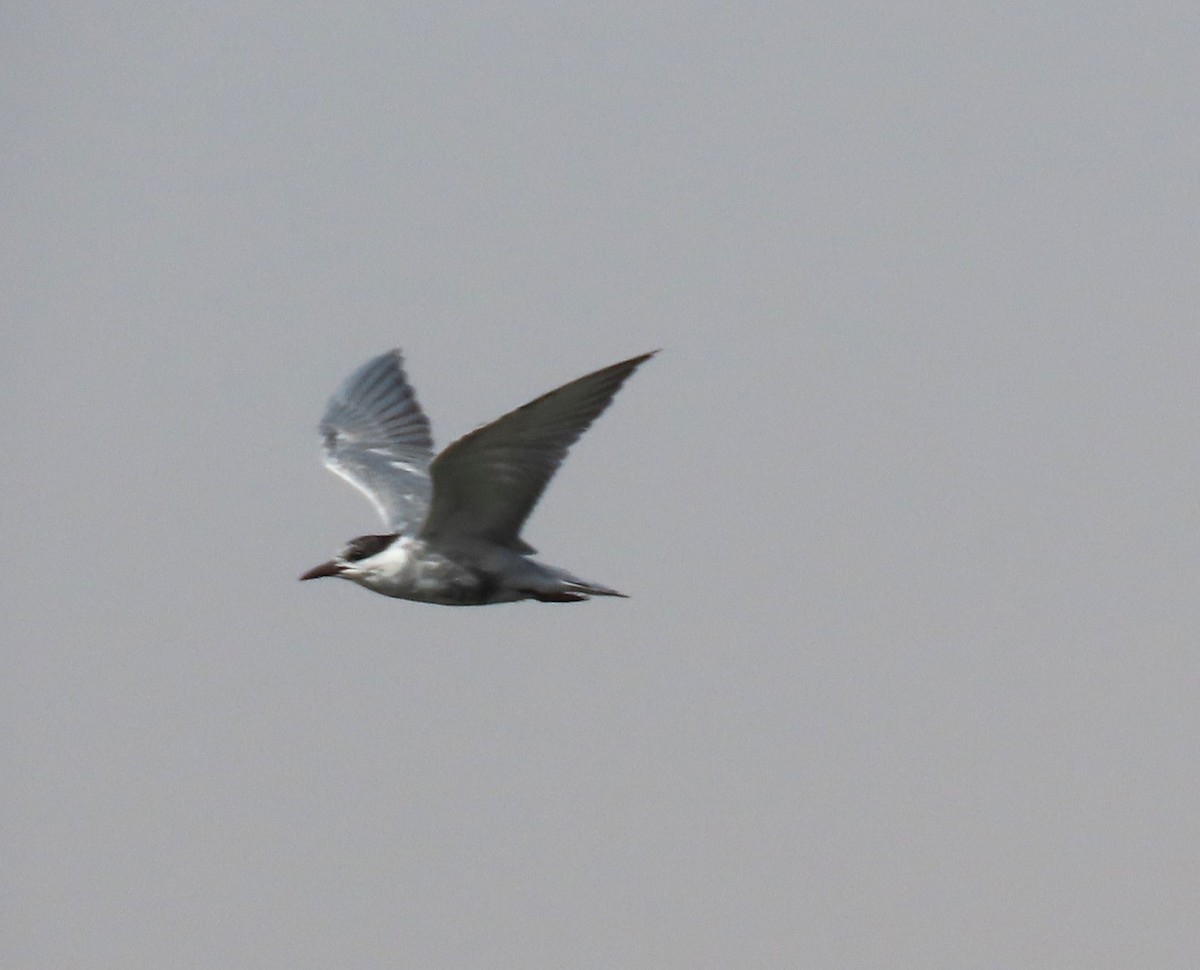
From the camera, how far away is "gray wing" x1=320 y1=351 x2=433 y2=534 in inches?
891

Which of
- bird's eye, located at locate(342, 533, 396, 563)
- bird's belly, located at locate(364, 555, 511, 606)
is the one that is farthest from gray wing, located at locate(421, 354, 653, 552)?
bird's eye, located at locate(342, 533, 396, 563)

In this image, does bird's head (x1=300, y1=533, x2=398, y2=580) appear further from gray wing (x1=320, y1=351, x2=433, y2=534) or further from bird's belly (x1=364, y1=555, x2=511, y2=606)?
gray wing (x1=320, y1=351, x2=433, y2=534)

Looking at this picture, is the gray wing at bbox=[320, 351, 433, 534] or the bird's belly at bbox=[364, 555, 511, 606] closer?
the bird's belly at bbox=[364, 555, 511, 606]

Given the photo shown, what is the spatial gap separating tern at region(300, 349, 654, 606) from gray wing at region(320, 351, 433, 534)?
1.3 inches

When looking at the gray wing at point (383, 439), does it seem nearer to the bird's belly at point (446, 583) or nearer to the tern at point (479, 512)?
the tern at point (479, 512)

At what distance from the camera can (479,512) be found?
1878 centimetres

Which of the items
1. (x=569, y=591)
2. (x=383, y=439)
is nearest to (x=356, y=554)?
(x=569, y=591)

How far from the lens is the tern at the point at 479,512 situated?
56.4 ft

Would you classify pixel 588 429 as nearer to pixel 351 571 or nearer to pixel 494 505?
pixel 494 505

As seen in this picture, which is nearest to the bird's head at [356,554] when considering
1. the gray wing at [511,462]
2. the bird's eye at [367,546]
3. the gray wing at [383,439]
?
the bird's eye at [367,546]

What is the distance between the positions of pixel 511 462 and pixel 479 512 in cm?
102

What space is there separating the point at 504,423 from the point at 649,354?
5.63 ft

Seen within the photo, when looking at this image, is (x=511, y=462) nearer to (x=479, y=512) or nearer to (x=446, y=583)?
(x=479, y=512)

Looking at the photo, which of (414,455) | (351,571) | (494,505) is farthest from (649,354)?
(414,455)
